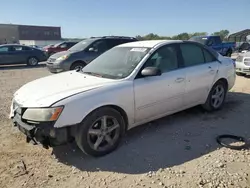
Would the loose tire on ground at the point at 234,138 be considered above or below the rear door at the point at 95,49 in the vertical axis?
below

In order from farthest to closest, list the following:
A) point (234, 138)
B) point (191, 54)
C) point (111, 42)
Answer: point (111, 42) < point (191, 54) < point (234, 138)

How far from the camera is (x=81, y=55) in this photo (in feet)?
31.7

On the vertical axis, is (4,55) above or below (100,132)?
above

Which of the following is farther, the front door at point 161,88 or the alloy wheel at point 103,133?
the front door at point 161,88

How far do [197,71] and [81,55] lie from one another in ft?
20.2

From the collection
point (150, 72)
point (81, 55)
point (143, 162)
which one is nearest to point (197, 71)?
point (150, 72)

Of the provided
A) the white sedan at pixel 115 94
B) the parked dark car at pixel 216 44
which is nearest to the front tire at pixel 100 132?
the white sedan at pixel 115 94

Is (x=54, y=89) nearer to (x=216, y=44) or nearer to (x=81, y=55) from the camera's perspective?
(x=81, y=55)

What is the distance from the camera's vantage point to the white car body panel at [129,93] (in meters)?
3.00

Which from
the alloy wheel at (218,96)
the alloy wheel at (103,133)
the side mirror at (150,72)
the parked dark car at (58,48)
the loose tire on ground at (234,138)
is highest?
the parked dark car at (58,48)

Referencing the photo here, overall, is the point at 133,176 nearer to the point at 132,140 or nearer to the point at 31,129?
the point at 132,140

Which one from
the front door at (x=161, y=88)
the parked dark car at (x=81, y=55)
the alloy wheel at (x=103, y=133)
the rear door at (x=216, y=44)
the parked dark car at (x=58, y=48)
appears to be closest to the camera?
the alloy wheel at (x=103, y=133)

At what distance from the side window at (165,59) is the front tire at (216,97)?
123 cm

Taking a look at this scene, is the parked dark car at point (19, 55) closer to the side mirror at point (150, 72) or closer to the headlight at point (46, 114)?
the headlight at point (46, 114)
